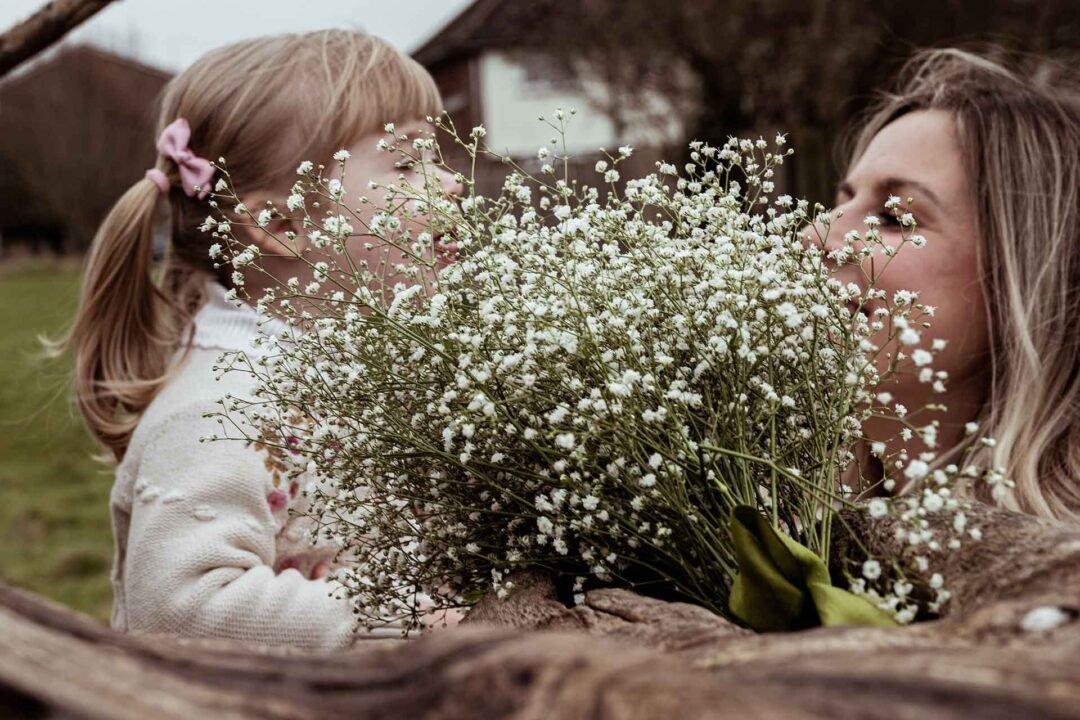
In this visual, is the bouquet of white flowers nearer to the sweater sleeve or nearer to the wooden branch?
the sweater sleeve

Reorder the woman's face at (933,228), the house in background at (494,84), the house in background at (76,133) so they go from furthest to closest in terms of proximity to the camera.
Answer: the house in background at (76,133) → the house in background at (494,84) → the woman's face at (933,228)

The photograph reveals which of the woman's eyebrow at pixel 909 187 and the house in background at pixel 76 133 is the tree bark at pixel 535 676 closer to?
the woman's eyebrow at pixel 909 187

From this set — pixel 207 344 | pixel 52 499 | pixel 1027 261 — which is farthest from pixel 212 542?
pixel 52 499

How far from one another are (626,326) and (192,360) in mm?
1746

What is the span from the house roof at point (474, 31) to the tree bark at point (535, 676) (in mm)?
25551

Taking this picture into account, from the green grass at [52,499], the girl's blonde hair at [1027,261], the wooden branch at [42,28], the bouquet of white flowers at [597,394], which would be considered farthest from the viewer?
the green grass at [52,499]

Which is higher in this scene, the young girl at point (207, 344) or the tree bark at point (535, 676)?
the tree bark at point (535, 676)

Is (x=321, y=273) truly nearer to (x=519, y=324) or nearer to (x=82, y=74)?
(x=519, y=324)

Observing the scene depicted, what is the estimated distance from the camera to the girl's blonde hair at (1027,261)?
113 inches

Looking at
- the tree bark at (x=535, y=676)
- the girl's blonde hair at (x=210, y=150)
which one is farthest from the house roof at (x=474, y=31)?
the tree bark at (x=535, y=676)

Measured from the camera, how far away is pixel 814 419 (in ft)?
5.49

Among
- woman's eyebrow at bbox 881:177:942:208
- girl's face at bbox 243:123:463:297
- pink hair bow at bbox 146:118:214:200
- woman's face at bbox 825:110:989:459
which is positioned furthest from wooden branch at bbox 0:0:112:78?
woman's eyebrow at bbox 881:177:942:208

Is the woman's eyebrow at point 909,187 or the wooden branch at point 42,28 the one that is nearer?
the wooden branch at point 42,28

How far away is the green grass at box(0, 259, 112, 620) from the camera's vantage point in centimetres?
593
